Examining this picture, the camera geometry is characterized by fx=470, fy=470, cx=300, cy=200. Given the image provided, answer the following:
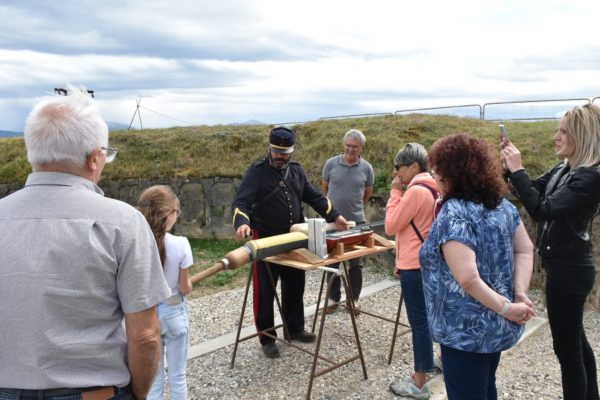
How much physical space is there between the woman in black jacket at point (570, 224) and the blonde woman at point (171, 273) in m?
1.93

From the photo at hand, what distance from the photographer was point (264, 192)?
400 cm

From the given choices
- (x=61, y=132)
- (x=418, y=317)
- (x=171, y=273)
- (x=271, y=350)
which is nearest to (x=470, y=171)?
(x=418, y=317)

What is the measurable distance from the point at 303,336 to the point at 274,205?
130 cm

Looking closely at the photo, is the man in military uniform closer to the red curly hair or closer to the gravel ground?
the gravel ground

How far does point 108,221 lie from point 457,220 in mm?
1382

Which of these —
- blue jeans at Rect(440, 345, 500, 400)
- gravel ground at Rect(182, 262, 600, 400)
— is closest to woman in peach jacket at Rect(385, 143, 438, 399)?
gravel ground at Rect(182, 262, 600, 400)

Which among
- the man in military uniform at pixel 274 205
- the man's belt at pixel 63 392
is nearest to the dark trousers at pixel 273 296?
the man in military uniform at pixel 274 205

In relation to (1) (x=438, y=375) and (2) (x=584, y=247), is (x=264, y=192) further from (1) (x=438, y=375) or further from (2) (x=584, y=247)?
(2) (x=584, y=247)

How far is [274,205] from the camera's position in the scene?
400 cm

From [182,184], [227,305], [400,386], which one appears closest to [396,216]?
[400,386]

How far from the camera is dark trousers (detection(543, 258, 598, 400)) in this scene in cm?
255

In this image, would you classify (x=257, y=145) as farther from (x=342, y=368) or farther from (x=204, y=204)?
(x=342, y=368)

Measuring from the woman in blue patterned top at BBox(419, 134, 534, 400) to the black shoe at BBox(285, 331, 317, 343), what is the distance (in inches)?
90.2

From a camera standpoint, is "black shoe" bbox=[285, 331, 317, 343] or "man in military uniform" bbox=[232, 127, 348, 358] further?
"black shoe" bbox=[285, 331, 317, 343]
